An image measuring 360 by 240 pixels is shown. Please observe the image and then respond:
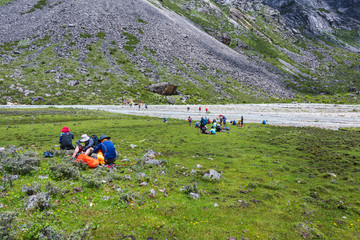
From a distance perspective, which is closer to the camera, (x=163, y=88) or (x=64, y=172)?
(x=64, y=172)

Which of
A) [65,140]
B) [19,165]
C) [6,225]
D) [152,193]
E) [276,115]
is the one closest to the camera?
[6,225]

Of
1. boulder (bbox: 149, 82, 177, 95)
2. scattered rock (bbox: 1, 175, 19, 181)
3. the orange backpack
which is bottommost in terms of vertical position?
boulder (bbox: 149, 82, 177, 95)

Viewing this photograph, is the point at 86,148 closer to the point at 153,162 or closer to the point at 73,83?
the point at 153,162

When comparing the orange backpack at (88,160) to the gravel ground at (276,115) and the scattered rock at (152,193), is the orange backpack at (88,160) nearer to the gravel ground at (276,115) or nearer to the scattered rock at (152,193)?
the scattered rock at (152,193)

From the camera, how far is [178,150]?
67.9ft

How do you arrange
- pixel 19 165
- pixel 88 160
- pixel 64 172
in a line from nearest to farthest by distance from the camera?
1. pixel 19 165
2. pixel 64 172
3. pixel 88 160

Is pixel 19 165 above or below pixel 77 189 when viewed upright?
below

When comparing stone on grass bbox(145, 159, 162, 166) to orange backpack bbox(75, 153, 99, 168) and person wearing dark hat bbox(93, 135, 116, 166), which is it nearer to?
person wearing dark hat bbox(93, 135, 116, 166)

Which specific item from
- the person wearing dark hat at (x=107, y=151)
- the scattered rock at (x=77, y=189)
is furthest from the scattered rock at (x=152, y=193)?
the person wearing dark hat at (x=107, y=151)

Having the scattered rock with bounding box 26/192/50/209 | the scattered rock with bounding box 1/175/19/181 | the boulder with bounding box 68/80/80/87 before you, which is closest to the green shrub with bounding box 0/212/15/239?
the scattered rock with bounding box 26/192/50/209

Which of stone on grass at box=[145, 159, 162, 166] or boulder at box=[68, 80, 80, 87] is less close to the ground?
stone on grass at box=[145, 159, 162, 166]

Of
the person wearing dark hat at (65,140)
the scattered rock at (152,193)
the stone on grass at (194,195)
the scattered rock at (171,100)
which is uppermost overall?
the stone on grass at (194,195)

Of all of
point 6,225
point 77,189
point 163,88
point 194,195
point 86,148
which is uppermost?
point 6,225

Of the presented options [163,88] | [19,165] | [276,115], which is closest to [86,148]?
[19,165]
